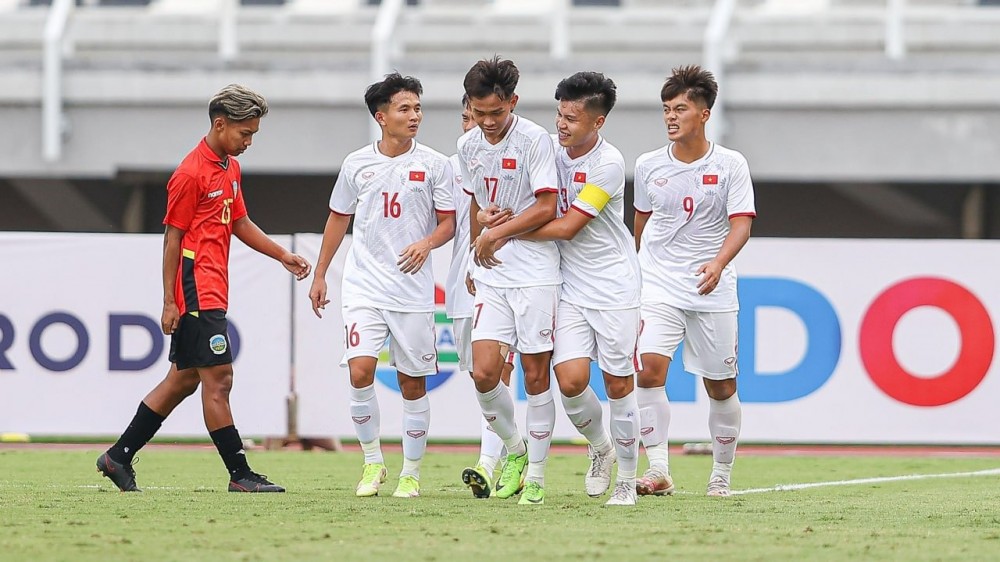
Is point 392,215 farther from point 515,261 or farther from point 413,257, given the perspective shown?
point 515,261

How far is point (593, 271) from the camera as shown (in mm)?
7703

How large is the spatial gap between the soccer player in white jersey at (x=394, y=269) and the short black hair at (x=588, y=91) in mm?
976

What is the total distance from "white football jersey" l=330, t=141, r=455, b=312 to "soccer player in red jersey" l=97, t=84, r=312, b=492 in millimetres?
617

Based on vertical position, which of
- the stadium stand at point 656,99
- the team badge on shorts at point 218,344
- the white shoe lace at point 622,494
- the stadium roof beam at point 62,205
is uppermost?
the stadium stand at point 656,99

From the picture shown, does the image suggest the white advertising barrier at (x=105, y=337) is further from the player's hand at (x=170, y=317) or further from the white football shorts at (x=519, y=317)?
the white football shorts at (x=519, y=317)

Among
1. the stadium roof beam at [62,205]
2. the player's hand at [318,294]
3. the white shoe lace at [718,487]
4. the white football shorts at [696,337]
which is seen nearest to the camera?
the player's hand at [318,294]

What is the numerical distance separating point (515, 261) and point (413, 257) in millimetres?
589

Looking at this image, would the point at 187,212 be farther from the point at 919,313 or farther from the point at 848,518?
the point at 919,313

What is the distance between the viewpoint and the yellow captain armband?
749 centimetres

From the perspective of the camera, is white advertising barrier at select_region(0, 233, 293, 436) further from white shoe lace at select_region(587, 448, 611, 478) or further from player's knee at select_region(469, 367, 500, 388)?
player's knee at select_region(469, 367, 500, 388)

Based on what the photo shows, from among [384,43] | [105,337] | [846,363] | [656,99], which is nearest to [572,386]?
[846,363]

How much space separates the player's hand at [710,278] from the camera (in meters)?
7.92

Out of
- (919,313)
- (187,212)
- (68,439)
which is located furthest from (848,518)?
(68,439)

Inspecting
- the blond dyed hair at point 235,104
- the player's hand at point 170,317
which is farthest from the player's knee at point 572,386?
the blond dyed hair at point 235,104
